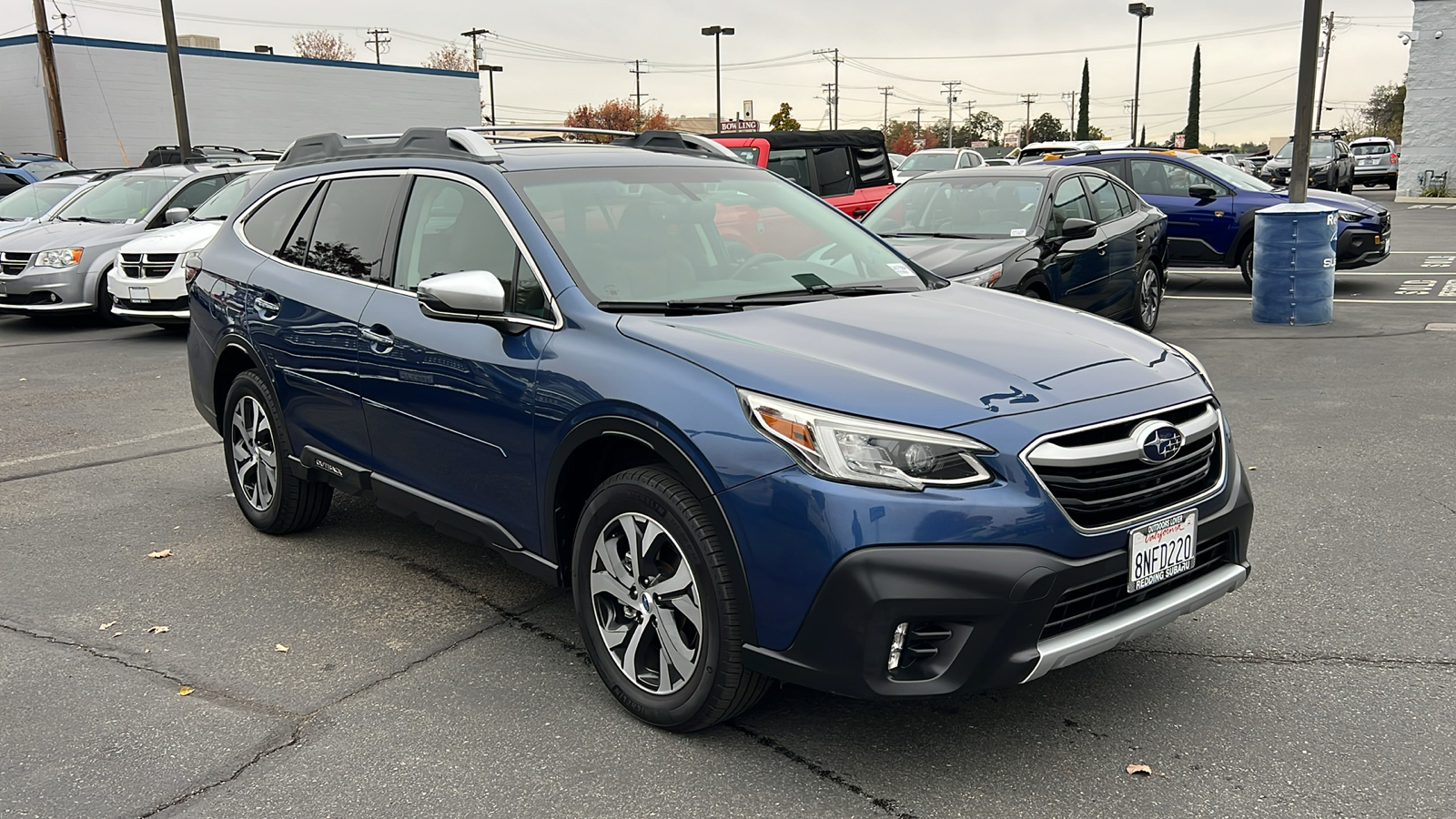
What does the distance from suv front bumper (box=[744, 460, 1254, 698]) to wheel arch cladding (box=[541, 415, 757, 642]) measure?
24 cm

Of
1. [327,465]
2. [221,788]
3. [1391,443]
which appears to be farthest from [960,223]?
[221,788]

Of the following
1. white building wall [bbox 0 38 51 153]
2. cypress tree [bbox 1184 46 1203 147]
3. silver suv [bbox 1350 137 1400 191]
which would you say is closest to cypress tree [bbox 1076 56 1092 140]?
cypress tree [bbox 1184 46 1203 147]

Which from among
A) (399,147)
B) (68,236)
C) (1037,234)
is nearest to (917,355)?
(399,147)

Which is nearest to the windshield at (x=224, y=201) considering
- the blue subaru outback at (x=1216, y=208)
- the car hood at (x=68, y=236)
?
the car hood at (x=68, y=236)

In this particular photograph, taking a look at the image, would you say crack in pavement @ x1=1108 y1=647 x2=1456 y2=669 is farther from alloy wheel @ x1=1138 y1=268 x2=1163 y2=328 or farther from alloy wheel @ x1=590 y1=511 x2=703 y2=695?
alloy wheel @ x1=1138 y1=268 x2=1163 y2=328

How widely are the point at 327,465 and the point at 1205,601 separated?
3442 mm

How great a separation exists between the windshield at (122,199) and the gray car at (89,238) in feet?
0.04

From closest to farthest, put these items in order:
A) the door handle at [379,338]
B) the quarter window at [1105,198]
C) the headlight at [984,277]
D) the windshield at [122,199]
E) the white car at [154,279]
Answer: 1. the door handle at [379,338]
2. the headlight at [984,277]
3. the quarter window at [1105,198]
4. the white car at [154,279]
5. the windshield at [122,199]

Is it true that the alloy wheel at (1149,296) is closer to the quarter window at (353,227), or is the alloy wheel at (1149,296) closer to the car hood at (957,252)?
the car hood at (957,252)

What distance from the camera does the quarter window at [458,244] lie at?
396cm

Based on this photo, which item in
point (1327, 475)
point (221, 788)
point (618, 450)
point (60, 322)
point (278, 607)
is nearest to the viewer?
point (221, 788)

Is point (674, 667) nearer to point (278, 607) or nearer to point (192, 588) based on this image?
point (278, 607)

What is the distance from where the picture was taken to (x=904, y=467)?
2.99 meters

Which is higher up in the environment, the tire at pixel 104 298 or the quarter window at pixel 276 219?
the quarter window at pixel 276 219
